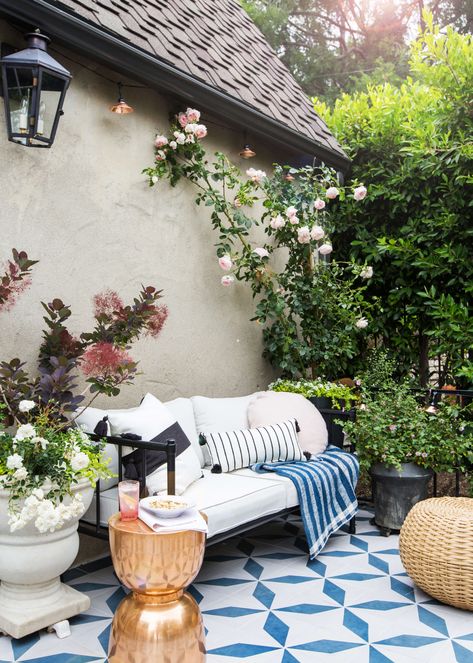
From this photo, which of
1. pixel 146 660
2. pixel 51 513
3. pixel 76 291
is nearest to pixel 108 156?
pixel 76 291

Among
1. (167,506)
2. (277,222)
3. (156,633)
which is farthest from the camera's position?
(277,222)

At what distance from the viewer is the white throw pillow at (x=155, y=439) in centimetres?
322

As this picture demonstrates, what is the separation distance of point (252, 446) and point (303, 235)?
189 cm

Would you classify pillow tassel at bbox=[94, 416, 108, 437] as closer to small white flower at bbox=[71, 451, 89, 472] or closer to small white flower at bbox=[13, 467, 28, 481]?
small white flower at bbox=[71, 451, 89, 472]

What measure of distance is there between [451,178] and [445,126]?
44cm

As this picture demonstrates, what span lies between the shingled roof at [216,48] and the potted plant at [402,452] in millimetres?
2485

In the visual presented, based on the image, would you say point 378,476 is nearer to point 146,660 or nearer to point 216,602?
point 216,602

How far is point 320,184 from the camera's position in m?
5.32

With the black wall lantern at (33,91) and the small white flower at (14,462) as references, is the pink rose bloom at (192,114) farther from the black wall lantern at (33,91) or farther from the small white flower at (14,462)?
the small white flower at (14,462)

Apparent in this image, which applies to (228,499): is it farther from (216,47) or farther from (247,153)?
(216,47)

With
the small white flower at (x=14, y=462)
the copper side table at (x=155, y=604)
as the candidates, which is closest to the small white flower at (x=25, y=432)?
the small white flower at (x=14, y=462)

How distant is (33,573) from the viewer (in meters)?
2.68

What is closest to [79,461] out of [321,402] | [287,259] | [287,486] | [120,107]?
[287,486]

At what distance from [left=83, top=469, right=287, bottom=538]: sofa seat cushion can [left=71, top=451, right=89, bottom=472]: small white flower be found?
56cm
